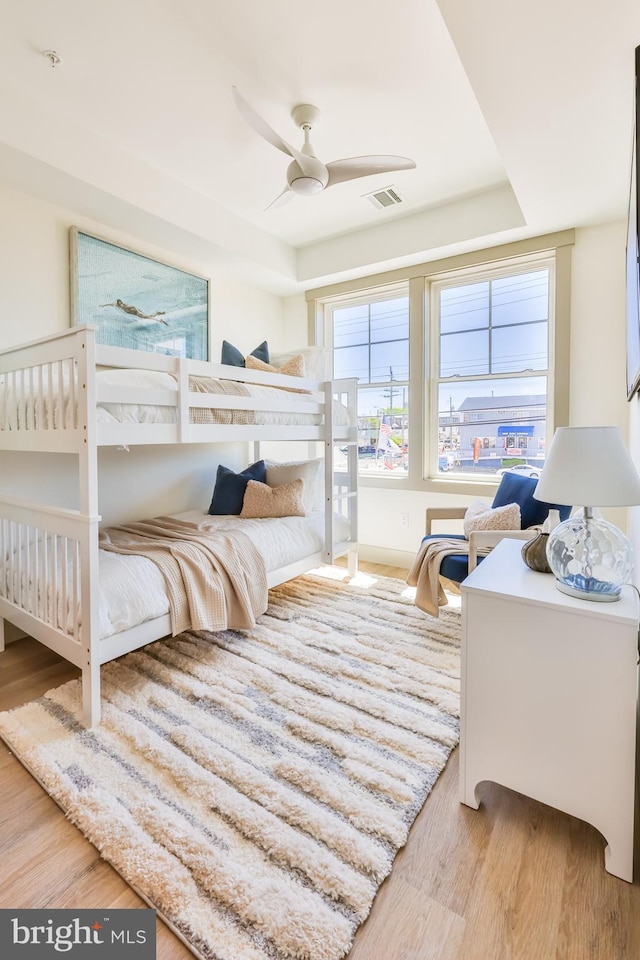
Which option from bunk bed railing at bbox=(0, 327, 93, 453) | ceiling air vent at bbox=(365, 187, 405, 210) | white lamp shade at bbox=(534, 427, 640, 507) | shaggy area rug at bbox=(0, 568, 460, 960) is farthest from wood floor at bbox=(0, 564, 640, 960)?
ceiling air vent at bbox=(365, 187, 405, 210)

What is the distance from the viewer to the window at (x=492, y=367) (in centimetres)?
323

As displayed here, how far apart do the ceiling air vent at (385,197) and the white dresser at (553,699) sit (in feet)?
8.97

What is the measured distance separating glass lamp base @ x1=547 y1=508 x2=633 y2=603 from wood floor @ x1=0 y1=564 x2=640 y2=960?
0.70 metres

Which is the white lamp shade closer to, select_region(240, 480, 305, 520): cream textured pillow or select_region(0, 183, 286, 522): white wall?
select_region(240, 480, 305, 520): cream textured pillow

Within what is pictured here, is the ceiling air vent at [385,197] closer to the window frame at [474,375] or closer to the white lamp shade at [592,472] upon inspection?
the window frame at [474,375]

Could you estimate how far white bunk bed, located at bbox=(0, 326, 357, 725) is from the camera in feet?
5.56

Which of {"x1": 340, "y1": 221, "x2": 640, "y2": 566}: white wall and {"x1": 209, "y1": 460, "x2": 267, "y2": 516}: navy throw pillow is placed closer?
{"x1": 340, "y1": 221, "x2": 640, "y2": 566}: white wall

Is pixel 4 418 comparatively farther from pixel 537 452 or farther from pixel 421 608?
pixel 537 452

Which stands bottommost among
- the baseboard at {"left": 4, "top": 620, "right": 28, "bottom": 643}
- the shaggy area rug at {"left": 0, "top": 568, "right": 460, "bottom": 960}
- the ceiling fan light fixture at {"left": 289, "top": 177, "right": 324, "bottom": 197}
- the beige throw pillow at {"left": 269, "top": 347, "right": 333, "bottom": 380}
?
the shaggy area rug at {"left": 0, "top": 568, "right": 460, "bottom": 960}

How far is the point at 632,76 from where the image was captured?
5.25 ft

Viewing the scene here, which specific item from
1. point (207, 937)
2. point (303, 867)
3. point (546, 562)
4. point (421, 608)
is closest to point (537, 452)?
point (421, 608)

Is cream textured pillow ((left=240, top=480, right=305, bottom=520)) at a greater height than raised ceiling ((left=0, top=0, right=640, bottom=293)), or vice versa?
raised ceiling ((left=0, top=0, right=640, bottom=293))

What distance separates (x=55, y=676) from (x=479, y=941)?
196 centimetres

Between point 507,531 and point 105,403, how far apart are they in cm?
207
